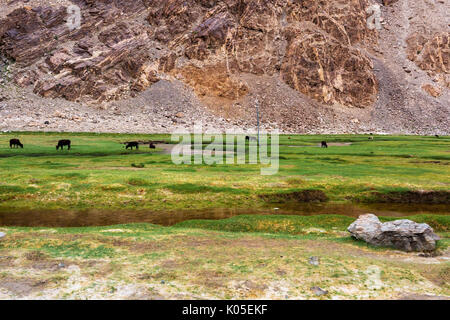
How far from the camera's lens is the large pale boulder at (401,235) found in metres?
13.7

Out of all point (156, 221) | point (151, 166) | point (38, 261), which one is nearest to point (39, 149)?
point (151, 166)

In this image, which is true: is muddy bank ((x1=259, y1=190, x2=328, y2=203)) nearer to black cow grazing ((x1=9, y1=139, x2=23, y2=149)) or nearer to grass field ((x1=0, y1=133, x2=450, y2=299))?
grass field ((x1=0, y1=133, x2=450, y2=299))

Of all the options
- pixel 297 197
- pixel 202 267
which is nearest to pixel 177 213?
pixel 297 197

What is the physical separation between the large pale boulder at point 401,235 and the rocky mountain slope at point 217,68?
98.5 metres

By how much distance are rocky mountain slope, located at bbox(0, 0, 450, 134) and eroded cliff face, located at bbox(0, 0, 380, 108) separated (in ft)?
1.33

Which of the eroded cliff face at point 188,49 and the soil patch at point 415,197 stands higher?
the eroded cliff face at point 188,49

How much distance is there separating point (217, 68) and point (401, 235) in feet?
407

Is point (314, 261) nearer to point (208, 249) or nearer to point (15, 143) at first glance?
point (208, 249)

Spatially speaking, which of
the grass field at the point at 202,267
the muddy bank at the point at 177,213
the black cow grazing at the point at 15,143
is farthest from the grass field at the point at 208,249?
Result: the black cow grazing at the point at 15,143

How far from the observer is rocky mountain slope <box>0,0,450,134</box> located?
119 metres

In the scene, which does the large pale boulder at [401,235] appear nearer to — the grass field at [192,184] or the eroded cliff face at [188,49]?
the grass field at [192,184]

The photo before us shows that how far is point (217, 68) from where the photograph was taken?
431ft
